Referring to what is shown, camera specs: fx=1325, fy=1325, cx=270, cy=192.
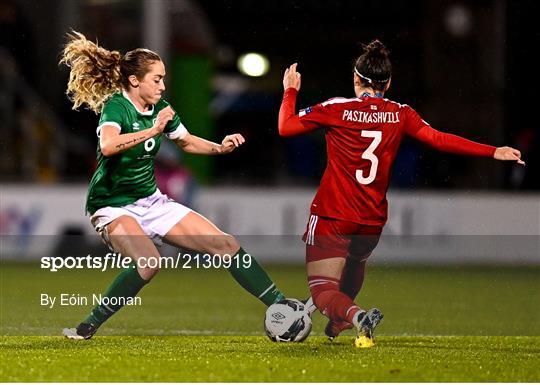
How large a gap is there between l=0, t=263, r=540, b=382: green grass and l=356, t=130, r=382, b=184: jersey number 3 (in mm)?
948

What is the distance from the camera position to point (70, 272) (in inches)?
579

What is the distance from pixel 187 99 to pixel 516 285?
267 inches

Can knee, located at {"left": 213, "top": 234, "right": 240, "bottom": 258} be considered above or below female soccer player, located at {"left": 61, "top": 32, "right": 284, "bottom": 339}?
below

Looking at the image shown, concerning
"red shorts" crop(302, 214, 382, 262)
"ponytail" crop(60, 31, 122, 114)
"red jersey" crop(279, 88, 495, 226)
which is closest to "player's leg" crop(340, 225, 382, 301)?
"red shorts" crop(302, 214, 382, 262)

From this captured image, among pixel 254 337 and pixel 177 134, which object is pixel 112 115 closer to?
pixel 177 134

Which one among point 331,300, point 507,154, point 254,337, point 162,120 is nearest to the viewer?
point 162,120

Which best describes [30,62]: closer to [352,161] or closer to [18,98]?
[18,98]

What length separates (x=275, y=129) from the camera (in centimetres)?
1975

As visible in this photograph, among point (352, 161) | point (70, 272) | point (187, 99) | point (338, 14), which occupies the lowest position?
point (70, 272)

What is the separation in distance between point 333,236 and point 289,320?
0.54 metres

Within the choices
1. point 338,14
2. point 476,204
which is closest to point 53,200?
point 476,204

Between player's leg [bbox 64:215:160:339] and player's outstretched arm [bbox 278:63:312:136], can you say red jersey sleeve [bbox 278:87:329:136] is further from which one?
player's leg [bbox 64:215:160:339]

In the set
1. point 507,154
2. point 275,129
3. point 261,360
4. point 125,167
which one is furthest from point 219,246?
point 275,129

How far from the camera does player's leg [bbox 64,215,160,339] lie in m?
7.41
